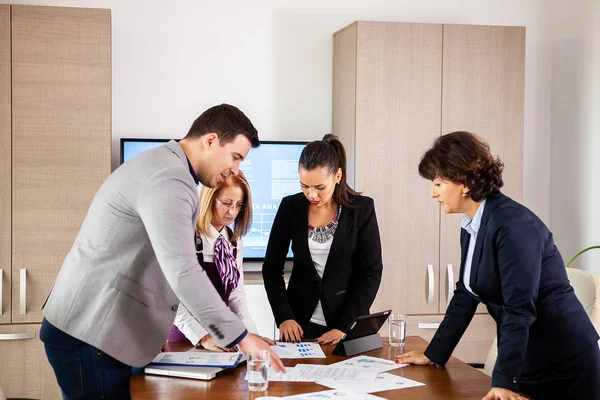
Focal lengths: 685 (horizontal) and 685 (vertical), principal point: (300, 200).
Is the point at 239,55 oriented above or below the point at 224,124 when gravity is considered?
above

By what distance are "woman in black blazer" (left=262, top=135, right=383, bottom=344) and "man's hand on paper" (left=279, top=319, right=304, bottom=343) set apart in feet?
0.20

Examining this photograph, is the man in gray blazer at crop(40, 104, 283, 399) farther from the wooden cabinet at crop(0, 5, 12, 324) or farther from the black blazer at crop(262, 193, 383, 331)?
the wooden cabinet at crop(0, 5, 12, 324)

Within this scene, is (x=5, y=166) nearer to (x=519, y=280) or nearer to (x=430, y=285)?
(x=430, y=285)

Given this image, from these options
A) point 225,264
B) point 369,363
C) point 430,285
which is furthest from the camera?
point 430,285

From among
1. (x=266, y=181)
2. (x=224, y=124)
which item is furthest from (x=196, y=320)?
(x=266, y=181)

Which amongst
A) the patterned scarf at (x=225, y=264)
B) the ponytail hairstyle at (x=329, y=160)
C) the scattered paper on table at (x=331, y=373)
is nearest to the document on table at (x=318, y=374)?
the scattered paper on table at (x=331, y=373)

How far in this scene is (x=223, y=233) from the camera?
2.71 metres

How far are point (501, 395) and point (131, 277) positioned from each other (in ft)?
3.49

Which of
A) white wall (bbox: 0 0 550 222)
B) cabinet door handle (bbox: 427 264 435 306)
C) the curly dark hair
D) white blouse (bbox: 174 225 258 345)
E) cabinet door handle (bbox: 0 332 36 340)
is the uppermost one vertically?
white wall (bbox: 0 0 550 222)

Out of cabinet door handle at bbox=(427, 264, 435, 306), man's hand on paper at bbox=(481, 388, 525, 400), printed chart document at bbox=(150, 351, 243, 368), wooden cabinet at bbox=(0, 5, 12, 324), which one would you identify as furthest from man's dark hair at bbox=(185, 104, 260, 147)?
cabinet door handle at bbox=(427, 264, 435, 306)

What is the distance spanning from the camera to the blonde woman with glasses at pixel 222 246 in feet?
8.10

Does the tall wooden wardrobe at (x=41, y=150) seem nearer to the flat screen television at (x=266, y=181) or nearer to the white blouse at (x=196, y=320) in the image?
the flat screen television at (x=266, y=181)

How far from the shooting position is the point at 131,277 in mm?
1951

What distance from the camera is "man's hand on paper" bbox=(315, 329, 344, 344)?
101 inches
